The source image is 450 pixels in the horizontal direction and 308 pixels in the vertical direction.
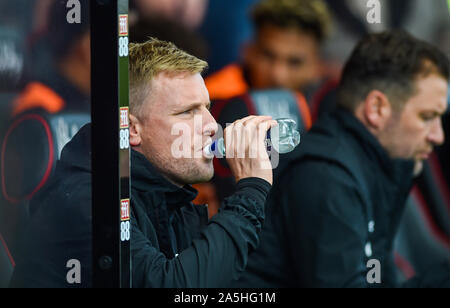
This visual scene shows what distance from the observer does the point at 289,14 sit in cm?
409

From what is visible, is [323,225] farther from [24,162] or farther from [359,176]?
[24,162]

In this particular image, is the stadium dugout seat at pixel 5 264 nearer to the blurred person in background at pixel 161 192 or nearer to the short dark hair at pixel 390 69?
the blurred person in background at pixel 161 192

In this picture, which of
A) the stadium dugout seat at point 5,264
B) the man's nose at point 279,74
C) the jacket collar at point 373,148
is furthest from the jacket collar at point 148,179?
the man's nose at point 279,74

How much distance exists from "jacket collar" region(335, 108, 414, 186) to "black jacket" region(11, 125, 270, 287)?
124cm

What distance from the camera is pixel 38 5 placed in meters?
2.09

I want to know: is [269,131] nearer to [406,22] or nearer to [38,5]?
[38,5]

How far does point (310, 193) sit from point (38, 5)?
125 centimetres

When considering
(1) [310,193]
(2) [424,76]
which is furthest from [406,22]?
(1) [310,193]

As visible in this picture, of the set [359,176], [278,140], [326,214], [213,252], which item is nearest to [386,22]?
[359,176]

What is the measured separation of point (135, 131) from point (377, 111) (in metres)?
1.51

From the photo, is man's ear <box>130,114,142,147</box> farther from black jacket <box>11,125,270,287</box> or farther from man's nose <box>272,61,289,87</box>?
man's nose <box>272,61,289,87</box>

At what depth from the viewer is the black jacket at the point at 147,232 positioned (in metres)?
2.00

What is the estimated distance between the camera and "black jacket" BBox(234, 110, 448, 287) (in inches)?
114

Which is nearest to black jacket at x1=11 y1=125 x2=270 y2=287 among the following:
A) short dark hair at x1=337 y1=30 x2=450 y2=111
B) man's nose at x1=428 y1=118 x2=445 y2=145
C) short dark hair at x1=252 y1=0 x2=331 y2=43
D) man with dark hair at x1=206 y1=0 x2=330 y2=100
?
short dark hair at x1=337 y1=30 x2=450 y2=111
